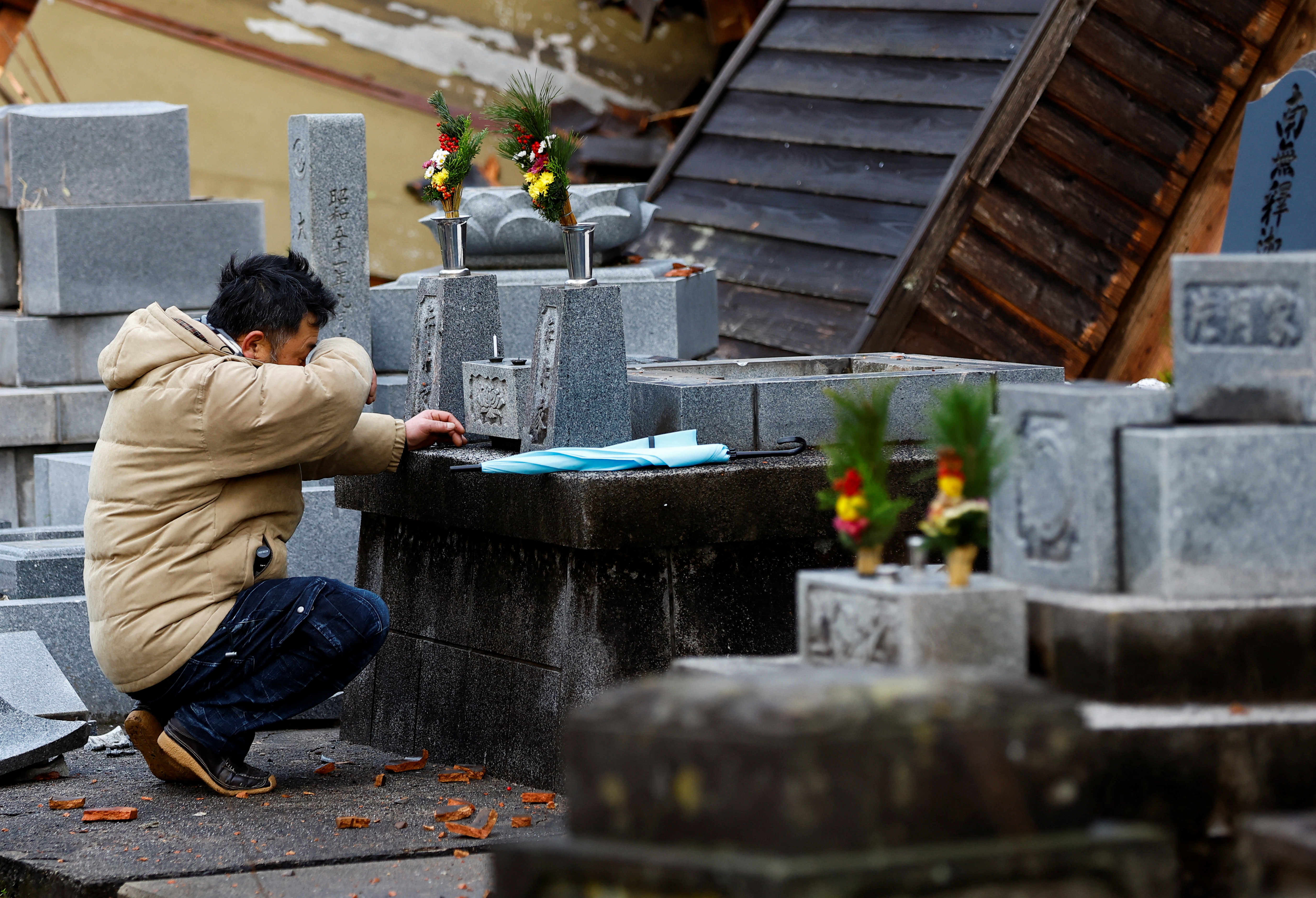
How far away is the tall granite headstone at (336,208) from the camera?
25.4ft

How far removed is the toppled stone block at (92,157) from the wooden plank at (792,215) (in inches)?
121

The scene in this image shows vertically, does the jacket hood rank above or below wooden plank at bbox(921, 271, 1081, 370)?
below

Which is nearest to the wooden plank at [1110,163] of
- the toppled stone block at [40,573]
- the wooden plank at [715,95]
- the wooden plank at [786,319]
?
the wooden plank at [786,319]

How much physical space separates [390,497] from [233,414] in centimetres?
100

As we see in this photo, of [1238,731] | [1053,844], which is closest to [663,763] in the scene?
[1053,844]

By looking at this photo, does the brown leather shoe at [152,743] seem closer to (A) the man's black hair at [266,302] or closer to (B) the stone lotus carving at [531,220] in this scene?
(A) the man's black hair at [266,302]

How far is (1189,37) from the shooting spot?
9.73m

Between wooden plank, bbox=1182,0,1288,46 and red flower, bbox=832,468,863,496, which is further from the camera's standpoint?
wooden plank, bbox=1182,0,1288,46

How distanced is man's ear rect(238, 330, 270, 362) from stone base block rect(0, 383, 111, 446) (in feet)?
12.8

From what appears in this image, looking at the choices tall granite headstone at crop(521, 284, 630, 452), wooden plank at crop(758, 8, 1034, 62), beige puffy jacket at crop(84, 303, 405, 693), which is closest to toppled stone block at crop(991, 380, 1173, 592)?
tall granite headstone at crop(521, 284, 630, 452)

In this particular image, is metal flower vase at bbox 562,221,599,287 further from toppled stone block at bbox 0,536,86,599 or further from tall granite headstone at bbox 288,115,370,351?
toppled stone block at bbox 0,536,86,599

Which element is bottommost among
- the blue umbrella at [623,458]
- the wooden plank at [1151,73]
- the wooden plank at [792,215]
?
the blue umbrella at [623,458]

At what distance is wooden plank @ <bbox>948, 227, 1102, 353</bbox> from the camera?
9555 mm

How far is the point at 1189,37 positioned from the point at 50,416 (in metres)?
6.56
